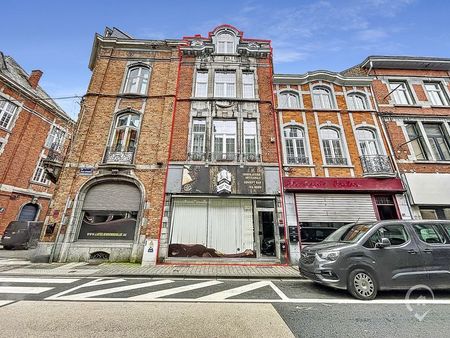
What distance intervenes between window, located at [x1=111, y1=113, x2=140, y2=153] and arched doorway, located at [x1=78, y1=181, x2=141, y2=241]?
6.68 ft

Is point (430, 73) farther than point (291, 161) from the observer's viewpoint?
Yes

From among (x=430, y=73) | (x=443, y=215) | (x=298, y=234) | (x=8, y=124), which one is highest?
(x=430, y=73)

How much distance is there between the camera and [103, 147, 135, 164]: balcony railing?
34.2 feet

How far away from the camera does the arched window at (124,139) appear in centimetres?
1052

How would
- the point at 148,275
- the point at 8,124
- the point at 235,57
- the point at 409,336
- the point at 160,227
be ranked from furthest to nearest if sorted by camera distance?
the point at 8,124 < the point at 235,57 < the point at 160,227 < the point at 148,275 < the point at 409,336

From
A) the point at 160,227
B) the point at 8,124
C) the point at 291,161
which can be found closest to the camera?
the point at 160,227

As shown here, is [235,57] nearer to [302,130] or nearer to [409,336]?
[302,130]

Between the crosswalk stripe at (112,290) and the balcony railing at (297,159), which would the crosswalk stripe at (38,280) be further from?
the balcony railing at (297,159)

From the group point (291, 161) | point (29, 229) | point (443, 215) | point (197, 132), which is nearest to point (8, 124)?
point (29, 229)

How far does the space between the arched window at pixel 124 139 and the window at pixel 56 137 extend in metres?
13.2

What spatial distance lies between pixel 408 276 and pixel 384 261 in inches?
23.3

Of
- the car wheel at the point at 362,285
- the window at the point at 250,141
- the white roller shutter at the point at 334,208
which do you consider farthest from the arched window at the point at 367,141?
the car wheel at the point at 362,285

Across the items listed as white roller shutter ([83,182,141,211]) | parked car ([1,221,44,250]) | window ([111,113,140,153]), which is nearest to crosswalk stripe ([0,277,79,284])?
white roller shutter ([83,182,141,211])

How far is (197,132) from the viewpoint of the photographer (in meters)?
11.3
